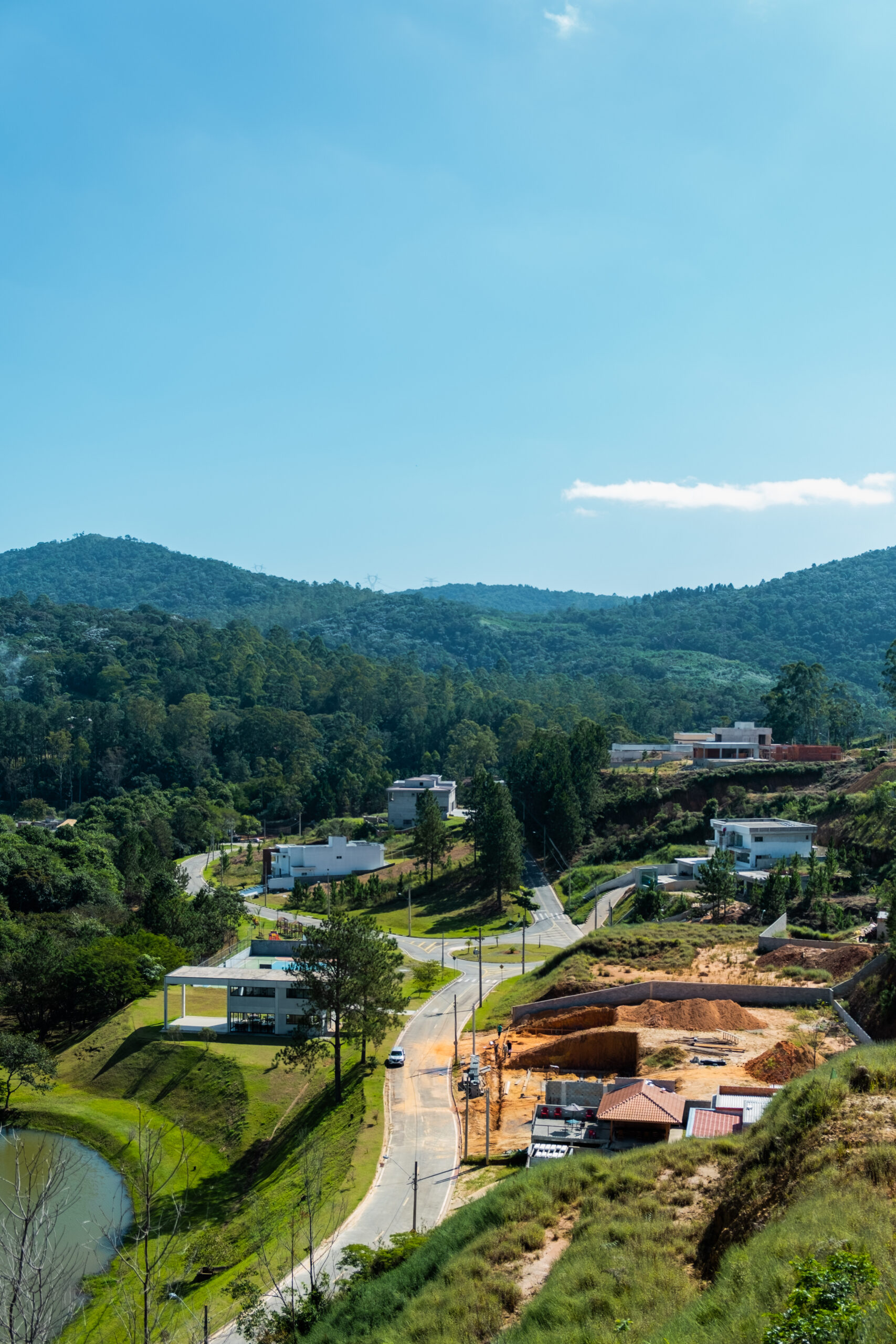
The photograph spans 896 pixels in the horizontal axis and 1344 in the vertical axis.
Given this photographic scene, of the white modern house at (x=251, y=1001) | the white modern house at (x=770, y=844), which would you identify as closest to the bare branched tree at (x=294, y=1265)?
the white modern house at (x=251, y=1001)

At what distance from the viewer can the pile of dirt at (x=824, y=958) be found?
37.9m

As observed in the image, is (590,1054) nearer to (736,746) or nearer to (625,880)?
(625,880)

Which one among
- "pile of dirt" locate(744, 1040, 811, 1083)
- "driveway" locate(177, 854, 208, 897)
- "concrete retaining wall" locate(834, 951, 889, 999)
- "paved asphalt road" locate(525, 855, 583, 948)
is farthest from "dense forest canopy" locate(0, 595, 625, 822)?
"pile of dirt" locate(744, 1040, 811, 1083)

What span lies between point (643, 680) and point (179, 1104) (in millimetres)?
165039

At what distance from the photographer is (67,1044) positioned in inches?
1797

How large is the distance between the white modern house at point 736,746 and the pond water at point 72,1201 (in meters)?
61.0

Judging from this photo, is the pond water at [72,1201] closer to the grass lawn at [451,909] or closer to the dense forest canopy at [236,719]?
the grass lawn at [451,909]

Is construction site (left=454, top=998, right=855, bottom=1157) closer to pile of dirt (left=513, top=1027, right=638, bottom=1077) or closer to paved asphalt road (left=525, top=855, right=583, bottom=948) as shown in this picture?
pile of dirt (left=513, top=1027, right=638, bottom=1077)

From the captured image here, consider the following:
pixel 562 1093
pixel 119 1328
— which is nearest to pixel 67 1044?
pixel 119 1328

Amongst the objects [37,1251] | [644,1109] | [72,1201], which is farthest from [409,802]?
[37,1251]

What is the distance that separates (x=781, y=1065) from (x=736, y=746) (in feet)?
202

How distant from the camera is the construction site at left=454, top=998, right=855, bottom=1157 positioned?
1046 inches

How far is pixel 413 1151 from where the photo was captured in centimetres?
2880

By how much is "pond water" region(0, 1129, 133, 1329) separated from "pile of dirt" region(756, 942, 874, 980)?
81.1 feet
